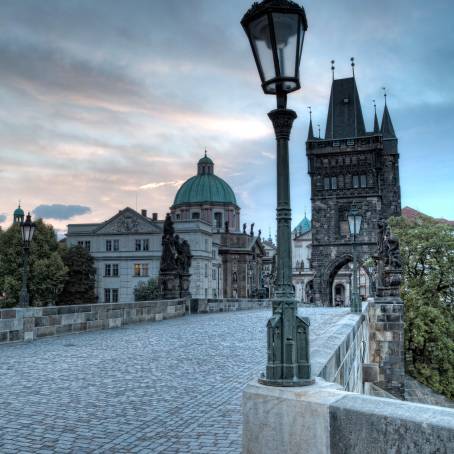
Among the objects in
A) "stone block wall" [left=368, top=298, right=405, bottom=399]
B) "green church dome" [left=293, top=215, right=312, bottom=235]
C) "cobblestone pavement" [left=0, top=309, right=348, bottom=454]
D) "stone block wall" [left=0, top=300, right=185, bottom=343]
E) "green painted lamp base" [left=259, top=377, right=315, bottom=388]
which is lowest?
"stone block wall" [left=368, top=298, right=405, bottom=399]

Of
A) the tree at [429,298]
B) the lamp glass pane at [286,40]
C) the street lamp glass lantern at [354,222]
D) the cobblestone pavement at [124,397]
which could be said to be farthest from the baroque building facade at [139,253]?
the lamp glass pane at [286,40]

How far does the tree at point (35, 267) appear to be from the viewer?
53844 millimetres

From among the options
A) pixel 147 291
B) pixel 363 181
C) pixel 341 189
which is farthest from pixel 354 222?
pixel 147 291

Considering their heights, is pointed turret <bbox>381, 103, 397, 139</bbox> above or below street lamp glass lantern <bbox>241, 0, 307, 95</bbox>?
above

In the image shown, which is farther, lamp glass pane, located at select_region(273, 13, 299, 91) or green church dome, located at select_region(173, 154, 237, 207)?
green church dome, located at select_region(173, 154, 237, 207)

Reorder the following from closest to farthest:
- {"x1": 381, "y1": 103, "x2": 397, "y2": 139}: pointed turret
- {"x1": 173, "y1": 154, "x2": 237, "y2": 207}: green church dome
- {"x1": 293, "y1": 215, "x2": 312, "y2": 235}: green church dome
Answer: {"x1": 381, "y1": 103, "x2": 397, "y2": 139}: pointed turret
{"x1": 173, "y1": 154, "x2": 237, "y2": 207}: green church dome
{"x1": 293, "y1": 215, "x2": 312, "y2": 235}: green church dome

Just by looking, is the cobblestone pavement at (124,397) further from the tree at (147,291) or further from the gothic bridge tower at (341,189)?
the gothic bridge tower at (341,189)

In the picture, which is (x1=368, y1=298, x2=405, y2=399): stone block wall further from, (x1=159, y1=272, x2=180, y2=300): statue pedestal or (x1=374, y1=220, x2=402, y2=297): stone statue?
(x1=159, y1=272, x2=180, y2=300): statue pedestal

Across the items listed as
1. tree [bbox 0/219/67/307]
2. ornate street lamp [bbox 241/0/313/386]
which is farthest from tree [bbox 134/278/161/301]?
ornate street lamp [bbox 241/0/313/386]

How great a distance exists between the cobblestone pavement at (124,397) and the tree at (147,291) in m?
53.9

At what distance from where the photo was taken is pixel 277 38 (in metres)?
4.20

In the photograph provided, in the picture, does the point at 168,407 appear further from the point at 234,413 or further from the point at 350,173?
the point at 350,173

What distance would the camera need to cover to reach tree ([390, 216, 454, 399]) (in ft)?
94.7

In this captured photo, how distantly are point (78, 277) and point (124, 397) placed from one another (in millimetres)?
62690
